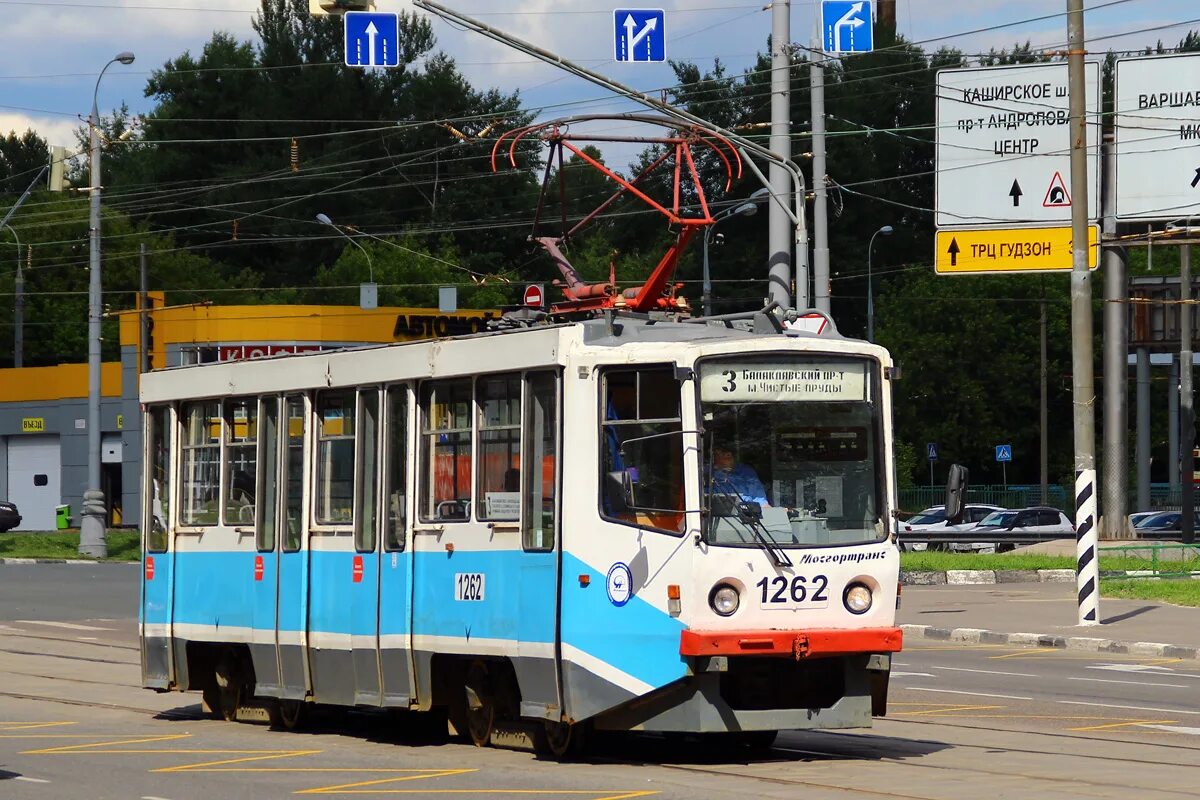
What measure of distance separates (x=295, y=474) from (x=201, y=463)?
1632 mm

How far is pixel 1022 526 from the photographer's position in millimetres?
53531

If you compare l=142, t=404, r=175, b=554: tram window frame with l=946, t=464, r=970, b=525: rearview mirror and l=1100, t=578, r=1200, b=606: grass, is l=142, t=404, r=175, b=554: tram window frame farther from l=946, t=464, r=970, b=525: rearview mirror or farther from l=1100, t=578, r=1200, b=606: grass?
l=1100, t=578, r=1200, b=606: grass

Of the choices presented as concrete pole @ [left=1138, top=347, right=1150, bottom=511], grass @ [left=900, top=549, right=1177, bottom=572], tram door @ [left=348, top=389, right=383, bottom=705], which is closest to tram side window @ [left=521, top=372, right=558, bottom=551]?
tram door @ [left=348, top=389, right=383, bottom=705]

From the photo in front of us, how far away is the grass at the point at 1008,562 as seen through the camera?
36362mm

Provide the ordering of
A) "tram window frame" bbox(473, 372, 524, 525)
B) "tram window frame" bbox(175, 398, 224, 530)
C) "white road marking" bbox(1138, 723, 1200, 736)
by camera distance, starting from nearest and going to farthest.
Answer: "tram window frame" bbox(473, 372, 524, 525) < "white road marking" bbox(1138, 723, 1200, 736) < "tram window frame" bbox(175, 398, 224, 530)

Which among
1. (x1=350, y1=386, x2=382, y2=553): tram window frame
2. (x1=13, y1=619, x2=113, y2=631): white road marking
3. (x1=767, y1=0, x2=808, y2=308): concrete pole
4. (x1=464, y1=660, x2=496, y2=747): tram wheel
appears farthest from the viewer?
(x1=13, y1=619, x2=113, y2=631): white road marking

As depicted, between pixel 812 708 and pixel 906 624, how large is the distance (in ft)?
47.9

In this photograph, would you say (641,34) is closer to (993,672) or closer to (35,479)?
(993,672)

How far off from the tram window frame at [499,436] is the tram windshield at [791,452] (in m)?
1.37

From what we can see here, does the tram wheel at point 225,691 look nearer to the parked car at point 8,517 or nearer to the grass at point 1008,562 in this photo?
the grass at point 1008,562

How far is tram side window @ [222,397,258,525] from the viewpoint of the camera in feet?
51.4

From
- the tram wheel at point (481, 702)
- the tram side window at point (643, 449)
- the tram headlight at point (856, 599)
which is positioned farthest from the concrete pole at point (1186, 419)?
the tram side window at point (643, 449)

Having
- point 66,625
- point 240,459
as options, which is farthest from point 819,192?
point 240,459

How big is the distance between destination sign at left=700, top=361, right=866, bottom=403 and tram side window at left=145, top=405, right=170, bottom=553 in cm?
624
